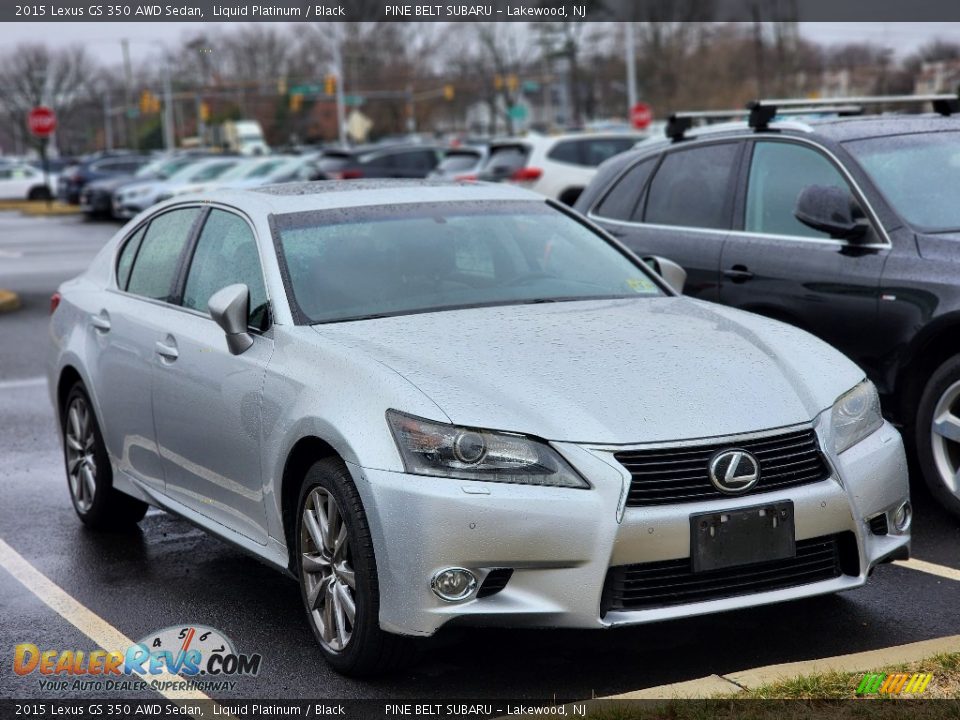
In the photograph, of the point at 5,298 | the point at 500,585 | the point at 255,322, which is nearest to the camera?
the point at 500,585

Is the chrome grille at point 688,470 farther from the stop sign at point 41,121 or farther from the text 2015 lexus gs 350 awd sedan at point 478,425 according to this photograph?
the stop sign at point 41,121

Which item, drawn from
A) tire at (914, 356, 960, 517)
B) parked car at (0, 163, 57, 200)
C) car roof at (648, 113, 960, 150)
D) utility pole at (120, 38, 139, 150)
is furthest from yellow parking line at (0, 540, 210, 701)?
utility pole at (120, 38, 139, 150)

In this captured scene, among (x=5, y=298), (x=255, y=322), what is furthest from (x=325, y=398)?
(x=5, y=298)

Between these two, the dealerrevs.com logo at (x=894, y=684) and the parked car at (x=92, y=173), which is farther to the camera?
the parked car at (x=92, y=173)

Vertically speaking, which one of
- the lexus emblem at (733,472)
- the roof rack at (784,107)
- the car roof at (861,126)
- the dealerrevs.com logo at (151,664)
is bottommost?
the dealerrevs.com logo at (151,664)

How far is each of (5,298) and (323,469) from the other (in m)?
13.0

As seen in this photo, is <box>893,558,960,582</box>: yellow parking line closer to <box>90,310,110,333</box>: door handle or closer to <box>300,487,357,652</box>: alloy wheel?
<box>300,487,357,652</box>: alloy wheel

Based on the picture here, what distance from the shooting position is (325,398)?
4.56 metres

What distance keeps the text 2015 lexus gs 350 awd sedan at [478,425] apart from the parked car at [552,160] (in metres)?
16.4

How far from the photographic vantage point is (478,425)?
13.8 ft

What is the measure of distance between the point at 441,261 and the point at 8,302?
473 inches

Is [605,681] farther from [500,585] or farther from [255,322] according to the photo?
[255,322]

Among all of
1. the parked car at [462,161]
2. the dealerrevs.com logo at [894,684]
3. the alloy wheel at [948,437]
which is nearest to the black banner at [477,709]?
the dealerrevs.com logo at [894,684]

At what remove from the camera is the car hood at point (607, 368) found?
168 inches
